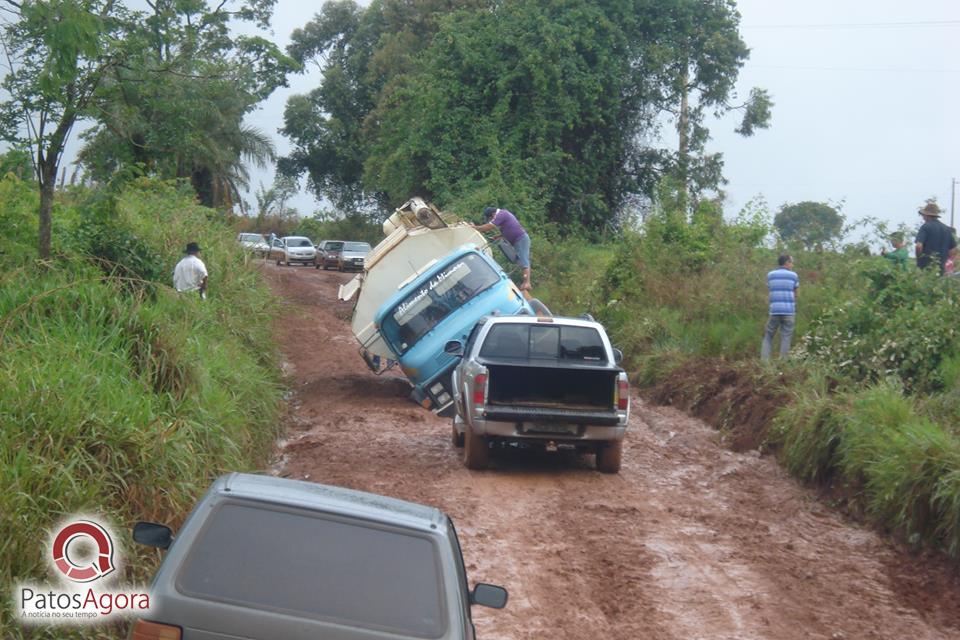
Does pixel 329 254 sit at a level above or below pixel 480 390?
above

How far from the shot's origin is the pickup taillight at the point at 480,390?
11820 millimetres

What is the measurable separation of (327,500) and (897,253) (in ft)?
43.0

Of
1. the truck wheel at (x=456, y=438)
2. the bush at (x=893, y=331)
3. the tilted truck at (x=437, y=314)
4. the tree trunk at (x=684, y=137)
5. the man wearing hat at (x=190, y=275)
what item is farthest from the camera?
the tree trunk at (x=684, y=137)

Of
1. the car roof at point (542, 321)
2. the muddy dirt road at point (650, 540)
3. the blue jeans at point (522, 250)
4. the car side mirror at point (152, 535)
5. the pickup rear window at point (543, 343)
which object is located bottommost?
the muddy dirt road at point (650, 540)

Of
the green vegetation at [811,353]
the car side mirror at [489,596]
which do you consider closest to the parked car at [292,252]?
the green vegetation at [811,353]

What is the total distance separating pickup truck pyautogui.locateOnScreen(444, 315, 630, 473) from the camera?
11.8 meters

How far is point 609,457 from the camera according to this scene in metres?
12.2

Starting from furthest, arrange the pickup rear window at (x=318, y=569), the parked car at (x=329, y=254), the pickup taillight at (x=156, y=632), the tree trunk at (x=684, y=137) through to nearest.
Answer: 1. the parked car at (x=329, y=254)
2. the tree trunk at (x=684, y=137)
3. the pickup rear window at (x=318, y=569)
4. the pickup taillight at (x=156, y=632)

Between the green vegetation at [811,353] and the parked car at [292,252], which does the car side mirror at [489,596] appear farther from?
the parked car at [292,252]

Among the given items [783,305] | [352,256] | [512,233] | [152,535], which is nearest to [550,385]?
[783,305]

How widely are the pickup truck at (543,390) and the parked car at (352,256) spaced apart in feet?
112

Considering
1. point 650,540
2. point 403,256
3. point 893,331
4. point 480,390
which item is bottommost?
point 650,540

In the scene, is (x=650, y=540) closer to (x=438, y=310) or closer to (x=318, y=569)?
(x=318, y=569)

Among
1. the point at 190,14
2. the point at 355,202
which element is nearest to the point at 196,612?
the point at 190,14
